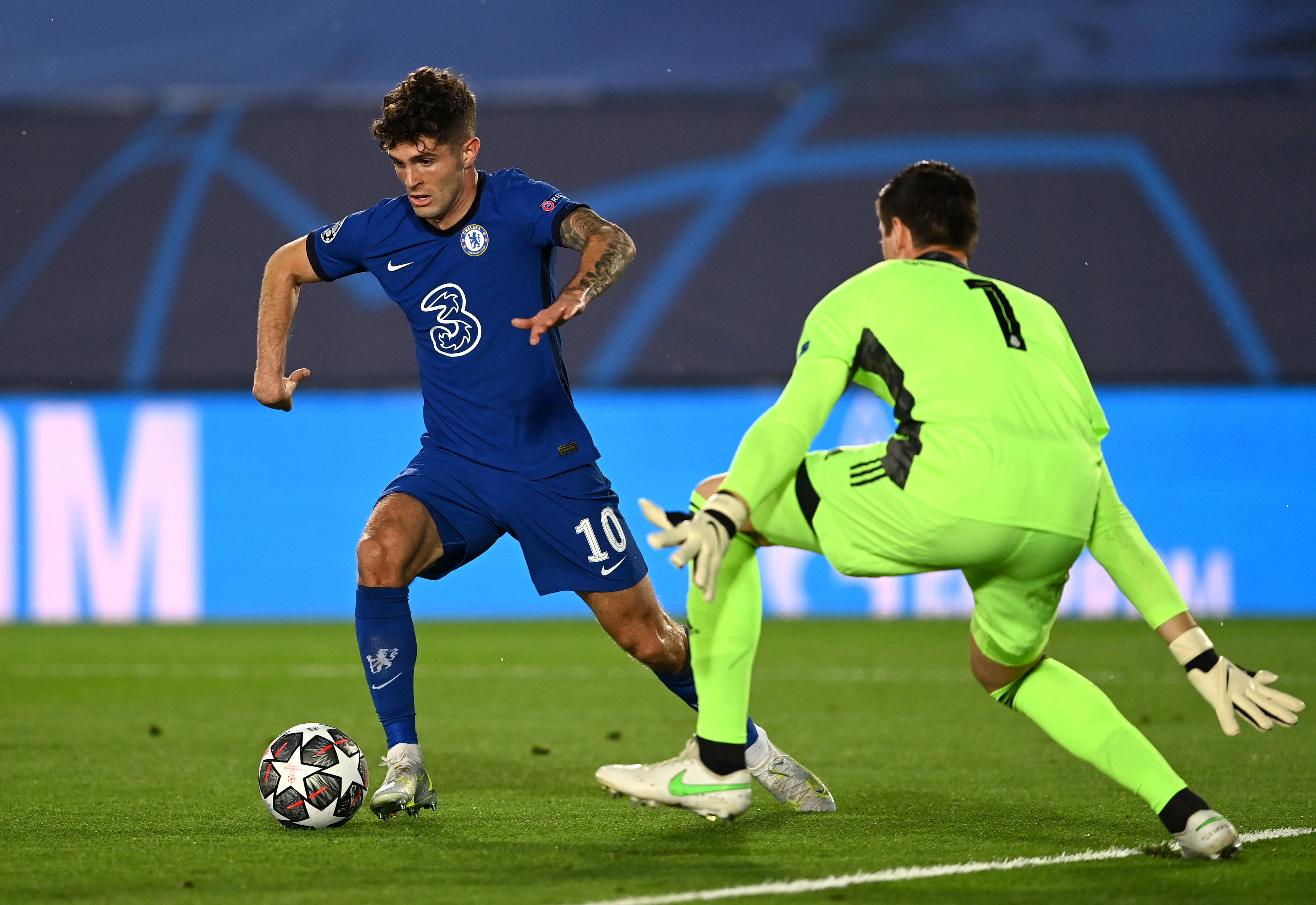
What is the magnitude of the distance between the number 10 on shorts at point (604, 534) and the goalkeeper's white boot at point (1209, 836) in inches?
74.1

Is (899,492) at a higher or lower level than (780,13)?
lower

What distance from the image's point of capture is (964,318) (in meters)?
3.97

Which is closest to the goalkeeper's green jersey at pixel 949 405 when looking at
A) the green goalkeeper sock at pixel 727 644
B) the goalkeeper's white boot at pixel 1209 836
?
the green goalkeeper sock at pixel 727 644

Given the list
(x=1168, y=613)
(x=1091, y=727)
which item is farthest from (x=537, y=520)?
(x=1168, y=613)

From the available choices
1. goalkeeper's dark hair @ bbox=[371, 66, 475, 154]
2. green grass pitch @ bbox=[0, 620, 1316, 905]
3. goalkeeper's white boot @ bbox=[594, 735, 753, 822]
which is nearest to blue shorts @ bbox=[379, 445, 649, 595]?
green grass pitch @ bbox=[0, 620, 1316, 905]

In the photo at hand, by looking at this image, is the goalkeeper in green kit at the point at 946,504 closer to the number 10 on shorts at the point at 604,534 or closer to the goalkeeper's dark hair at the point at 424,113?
the number 10 on shorts at the point at 604,534

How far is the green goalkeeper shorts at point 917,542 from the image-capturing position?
12.8 feet

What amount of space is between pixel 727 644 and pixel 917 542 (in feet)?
2.01

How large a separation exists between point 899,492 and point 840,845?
1022mm

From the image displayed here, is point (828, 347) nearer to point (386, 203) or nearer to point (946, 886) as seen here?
point (946, 886)

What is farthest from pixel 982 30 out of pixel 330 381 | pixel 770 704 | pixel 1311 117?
pixel 770 704

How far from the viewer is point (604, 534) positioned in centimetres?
506

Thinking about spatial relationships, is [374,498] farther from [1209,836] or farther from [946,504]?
[1209,836]

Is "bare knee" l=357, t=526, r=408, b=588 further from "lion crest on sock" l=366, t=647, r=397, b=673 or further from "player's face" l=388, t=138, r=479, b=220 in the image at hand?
"player's face" l=388, t=138, r=479, b=220
